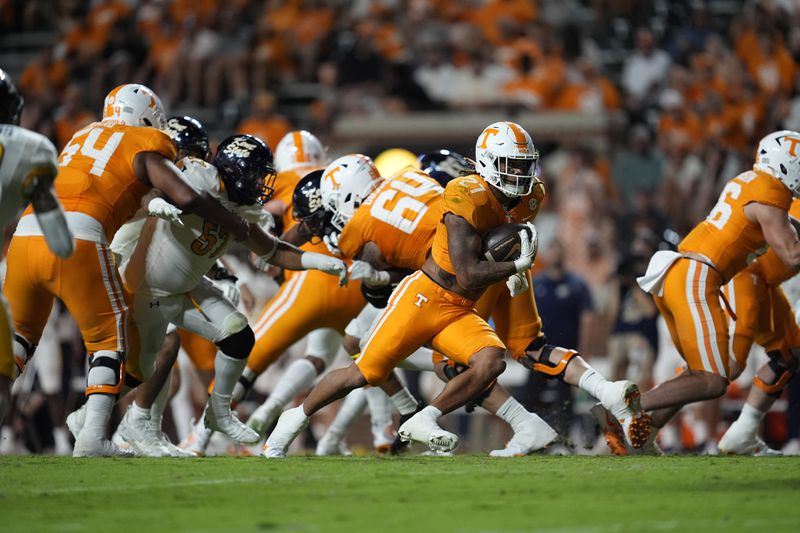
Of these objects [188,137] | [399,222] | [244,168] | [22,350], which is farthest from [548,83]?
[22,350]

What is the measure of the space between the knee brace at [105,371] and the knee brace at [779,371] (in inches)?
154

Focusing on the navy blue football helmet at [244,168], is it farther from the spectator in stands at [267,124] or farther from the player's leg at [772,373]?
the spectator in stands at [267,124]

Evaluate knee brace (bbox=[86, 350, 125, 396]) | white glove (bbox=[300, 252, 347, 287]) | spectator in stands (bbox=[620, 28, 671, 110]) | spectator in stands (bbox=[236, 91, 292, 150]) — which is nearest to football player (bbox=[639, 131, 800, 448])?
white glove (bbox=[300, 252, 347, 287])

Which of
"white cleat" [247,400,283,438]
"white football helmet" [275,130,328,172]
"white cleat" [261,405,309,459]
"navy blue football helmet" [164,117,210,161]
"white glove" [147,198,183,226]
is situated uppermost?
"navy blue football helmet" [164,117,210,161]

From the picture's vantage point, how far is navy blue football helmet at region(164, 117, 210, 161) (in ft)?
26.1

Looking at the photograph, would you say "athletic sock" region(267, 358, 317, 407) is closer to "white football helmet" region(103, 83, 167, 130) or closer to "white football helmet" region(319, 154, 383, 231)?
"white football helmet" region(319, 154, 383, 231)

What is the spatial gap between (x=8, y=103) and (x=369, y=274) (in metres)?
2.35

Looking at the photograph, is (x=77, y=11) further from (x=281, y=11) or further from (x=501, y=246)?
(x=501, y=246)

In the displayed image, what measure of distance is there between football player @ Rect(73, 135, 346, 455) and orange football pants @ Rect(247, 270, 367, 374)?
72 centimetres

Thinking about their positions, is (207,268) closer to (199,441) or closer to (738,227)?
(199,441)

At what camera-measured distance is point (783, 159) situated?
7.51m

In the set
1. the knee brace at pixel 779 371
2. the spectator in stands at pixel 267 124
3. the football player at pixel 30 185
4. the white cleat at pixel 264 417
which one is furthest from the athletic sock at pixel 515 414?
the spectator in stands at pixel 267 124

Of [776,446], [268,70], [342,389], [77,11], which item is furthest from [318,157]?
[77,11]

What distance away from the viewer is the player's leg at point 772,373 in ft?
26.3
